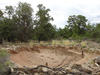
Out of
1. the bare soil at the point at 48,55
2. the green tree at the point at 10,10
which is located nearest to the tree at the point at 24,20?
the green tree at the point at 10,10

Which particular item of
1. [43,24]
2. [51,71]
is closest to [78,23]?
[43,24]

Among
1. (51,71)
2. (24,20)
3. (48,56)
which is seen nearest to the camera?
(51,71)

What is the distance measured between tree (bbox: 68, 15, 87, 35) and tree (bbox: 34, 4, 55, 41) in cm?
696

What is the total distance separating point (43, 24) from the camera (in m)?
19.1

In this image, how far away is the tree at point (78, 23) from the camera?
88.2 ft

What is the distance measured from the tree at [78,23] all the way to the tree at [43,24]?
22.8 ft

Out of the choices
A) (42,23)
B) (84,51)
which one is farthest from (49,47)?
(42,23)

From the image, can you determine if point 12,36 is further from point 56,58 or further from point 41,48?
point 56,58

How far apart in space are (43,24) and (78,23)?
945 cm

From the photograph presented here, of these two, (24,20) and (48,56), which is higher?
(24,20)

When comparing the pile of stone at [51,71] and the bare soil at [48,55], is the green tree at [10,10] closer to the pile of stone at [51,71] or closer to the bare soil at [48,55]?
the bare soil at [48,55]

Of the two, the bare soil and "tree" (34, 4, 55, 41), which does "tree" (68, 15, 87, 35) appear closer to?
"tree" (34, 4, 55, 41)

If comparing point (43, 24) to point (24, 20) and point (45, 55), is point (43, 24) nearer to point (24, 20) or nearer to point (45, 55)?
point (24, 20)

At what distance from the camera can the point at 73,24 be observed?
2764cm
